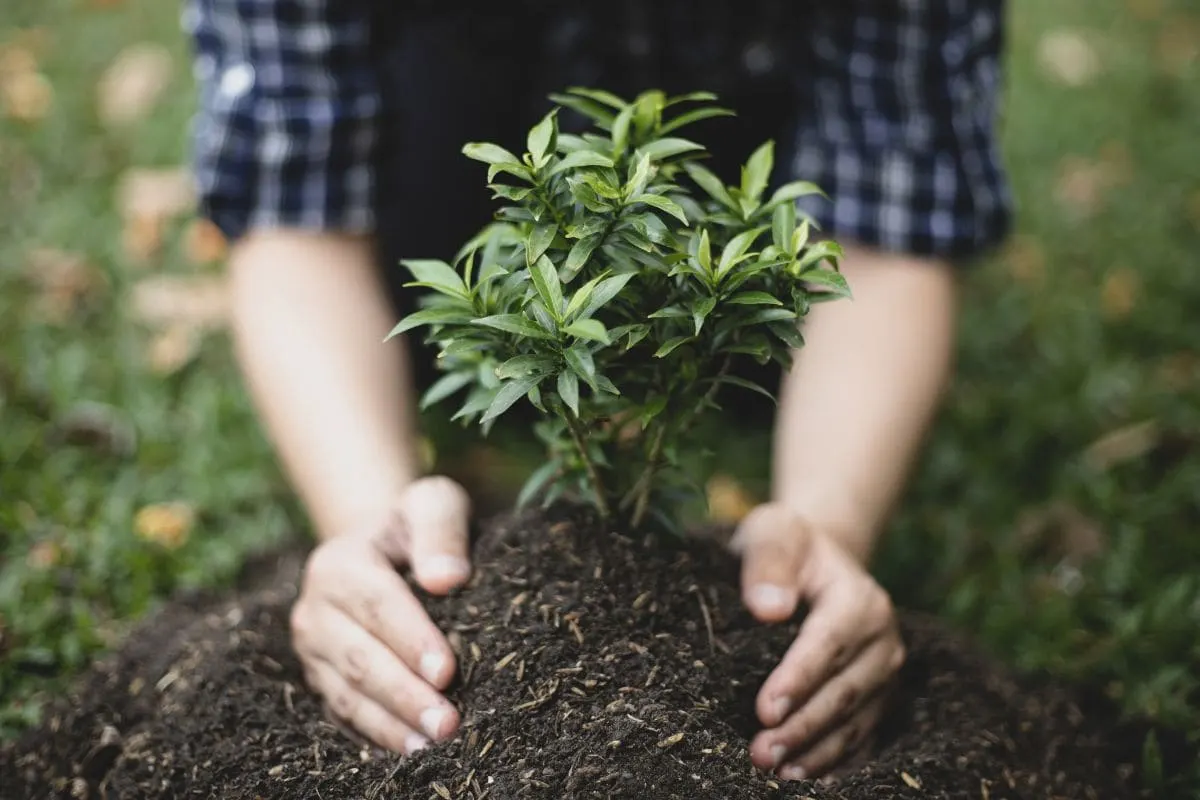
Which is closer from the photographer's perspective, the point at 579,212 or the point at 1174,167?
the point at 579,212

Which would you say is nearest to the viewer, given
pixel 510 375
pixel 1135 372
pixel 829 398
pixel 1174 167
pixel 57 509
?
pixel 510 375

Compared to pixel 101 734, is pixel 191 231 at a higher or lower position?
higher

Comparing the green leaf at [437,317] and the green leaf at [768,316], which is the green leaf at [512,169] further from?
the green leaf at [768,316]

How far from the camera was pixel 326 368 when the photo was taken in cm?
213

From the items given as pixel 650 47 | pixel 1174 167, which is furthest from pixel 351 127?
pixel 1174 167

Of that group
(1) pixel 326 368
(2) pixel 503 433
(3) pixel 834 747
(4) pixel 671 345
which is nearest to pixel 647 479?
(4) pixel 671 345

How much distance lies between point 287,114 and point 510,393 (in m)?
1.15

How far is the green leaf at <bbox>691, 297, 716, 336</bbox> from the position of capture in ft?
4.18

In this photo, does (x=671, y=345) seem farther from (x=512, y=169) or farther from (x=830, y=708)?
(x=830, y=708)

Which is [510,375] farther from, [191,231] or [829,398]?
[191,231]

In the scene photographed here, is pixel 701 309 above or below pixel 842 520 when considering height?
above

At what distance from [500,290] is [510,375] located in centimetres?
14

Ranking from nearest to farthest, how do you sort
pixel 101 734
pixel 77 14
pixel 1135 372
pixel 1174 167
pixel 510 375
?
pixel 510 375 → pixel 101 734 → pixel 1135 372 → pixel 1174 167 → pixel 77 14

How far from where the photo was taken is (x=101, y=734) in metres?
1.73
